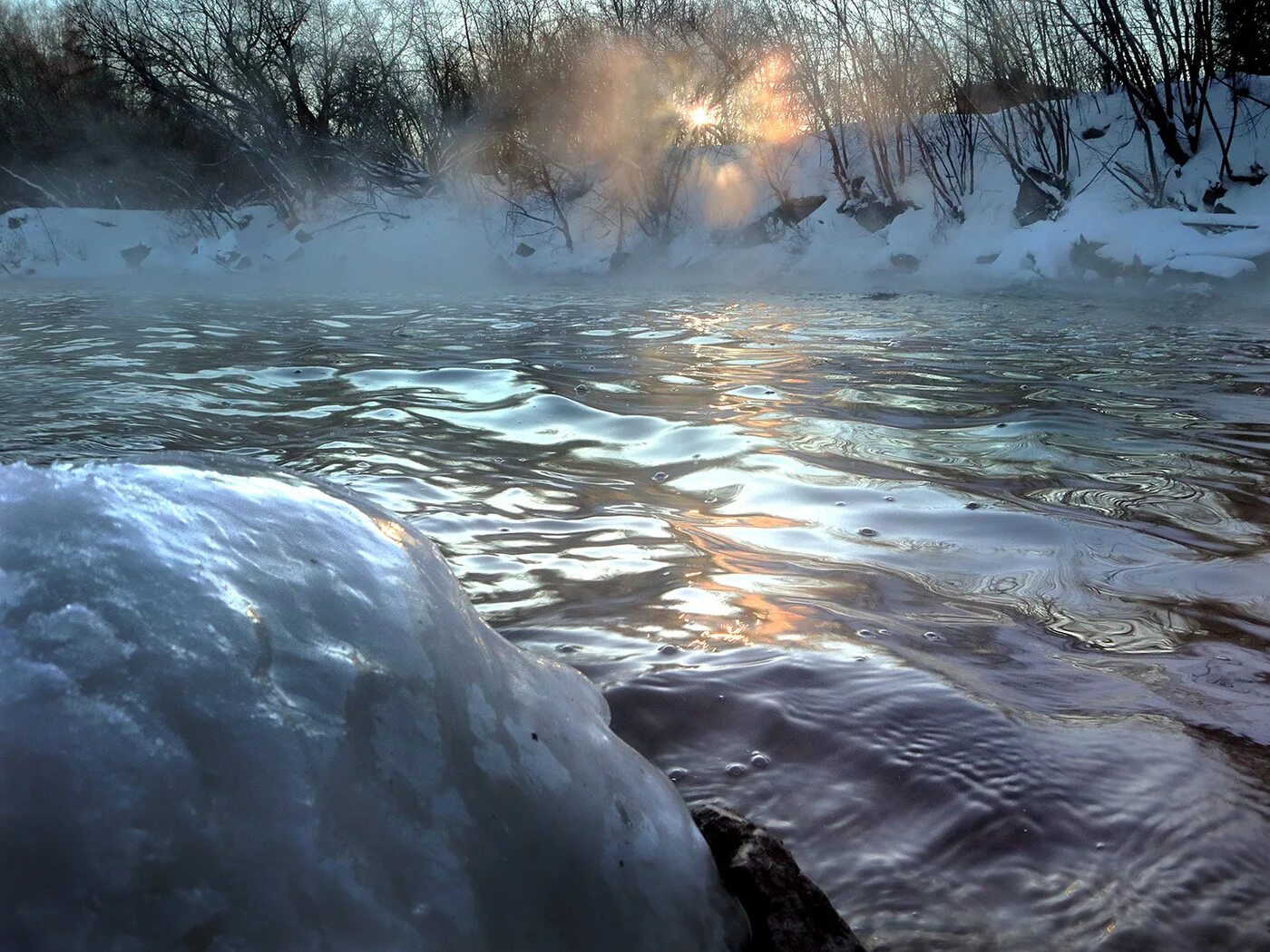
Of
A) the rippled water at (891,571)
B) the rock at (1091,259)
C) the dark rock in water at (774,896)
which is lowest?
the rippled water at (891,571)

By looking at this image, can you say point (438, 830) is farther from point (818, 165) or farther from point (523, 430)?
point (818, 165)

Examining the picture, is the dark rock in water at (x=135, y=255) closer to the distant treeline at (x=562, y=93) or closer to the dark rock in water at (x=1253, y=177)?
the distant treeline at (x=562, y=93)

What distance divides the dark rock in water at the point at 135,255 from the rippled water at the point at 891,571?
15.8 meters

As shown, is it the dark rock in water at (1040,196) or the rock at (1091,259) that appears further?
the dark rock in water at (1040,196)

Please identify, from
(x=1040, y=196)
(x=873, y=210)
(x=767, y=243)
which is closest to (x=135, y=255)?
(x=767, y=243)

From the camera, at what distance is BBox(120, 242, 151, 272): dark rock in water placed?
19.0 m

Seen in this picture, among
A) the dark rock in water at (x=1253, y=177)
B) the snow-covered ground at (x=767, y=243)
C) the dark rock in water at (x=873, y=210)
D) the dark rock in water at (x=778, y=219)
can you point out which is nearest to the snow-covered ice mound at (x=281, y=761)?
the snow-covered ground at (x=767, y=243)

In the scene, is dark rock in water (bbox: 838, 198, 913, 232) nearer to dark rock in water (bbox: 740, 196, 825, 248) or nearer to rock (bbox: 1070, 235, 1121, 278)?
dark rock in water (bbox: 740, 196, 825, 248)

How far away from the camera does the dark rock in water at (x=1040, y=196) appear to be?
11.3 meters

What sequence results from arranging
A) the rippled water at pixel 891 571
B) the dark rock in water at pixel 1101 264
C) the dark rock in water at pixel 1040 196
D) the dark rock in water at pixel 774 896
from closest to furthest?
1. the dark rock in water at pixel 774 896
2. the rippled water at pixel 891 571
3. the dark rock in water at pixel 1101 264
4. the dark rock in water at pixel 1040 196

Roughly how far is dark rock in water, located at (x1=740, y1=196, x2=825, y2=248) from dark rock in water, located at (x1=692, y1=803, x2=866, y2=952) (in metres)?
13.1

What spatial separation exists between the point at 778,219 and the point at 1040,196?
3.55 meters

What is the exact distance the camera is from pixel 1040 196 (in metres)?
11.4

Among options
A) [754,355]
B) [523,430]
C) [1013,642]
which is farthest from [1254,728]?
[754,355]
